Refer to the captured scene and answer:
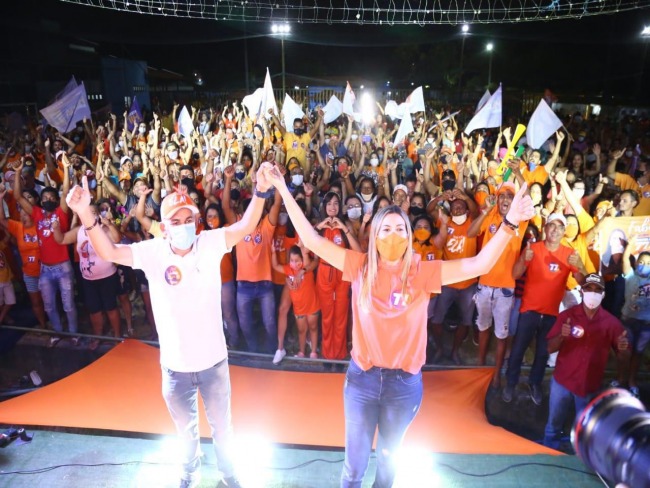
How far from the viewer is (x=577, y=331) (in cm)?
375

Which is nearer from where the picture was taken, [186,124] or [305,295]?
[305,295]

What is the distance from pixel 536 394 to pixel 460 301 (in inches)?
44.4

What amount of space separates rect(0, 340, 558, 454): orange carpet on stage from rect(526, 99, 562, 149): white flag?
467 centimetres

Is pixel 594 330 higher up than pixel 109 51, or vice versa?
pixel 109 51

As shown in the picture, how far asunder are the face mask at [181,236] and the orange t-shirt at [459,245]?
3.12 meters

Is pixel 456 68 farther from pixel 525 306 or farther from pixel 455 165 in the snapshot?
pixel 525 306

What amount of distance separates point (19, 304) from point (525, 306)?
6210 millimetres

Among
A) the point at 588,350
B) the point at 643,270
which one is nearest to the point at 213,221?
the point at 588,350

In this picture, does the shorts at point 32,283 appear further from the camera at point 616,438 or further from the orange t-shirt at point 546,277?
the camera at point 616,438

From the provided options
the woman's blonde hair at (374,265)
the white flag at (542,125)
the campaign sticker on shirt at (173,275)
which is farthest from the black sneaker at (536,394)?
the white flag at (542,125)

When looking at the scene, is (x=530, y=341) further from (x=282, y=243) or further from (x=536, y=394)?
(x=282, y=243)

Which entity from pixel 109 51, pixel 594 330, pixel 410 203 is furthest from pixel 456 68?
pixel 594 330

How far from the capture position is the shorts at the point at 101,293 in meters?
5.54

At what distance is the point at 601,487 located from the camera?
314 centimetres
